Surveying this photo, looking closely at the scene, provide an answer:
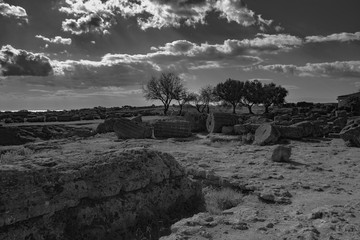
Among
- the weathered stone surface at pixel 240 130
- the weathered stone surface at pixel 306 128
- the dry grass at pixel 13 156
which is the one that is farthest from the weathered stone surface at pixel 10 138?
the weathered stone surface at pixel 306 128

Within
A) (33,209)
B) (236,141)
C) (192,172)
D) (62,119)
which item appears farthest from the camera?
(62,119)

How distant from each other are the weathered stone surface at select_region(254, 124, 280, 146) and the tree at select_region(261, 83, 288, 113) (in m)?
47.5

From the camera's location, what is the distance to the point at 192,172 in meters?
9.20

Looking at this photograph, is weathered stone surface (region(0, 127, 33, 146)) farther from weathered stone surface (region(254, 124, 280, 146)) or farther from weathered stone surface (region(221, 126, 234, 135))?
weathered stone surface (region(254, 124, 280, 146))

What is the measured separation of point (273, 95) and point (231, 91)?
8.11 meters

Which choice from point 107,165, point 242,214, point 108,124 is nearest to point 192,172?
point 242,214

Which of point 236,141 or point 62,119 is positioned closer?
point 236,141

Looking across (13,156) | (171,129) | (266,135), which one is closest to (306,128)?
(266,135)

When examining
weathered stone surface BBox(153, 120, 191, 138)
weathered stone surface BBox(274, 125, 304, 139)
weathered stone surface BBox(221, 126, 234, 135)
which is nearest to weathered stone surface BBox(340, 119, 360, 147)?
weathered stone surface BBox(274, 125, 304, 139)

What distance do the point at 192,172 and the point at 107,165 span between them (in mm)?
4171

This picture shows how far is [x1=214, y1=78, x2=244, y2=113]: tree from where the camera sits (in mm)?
63781

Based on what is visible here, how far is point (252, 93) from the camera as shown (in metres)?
63.3

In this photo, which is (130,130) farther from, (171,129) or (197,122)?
(197,122)

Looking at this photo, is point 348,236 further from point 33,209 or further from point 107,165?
point 33,209
